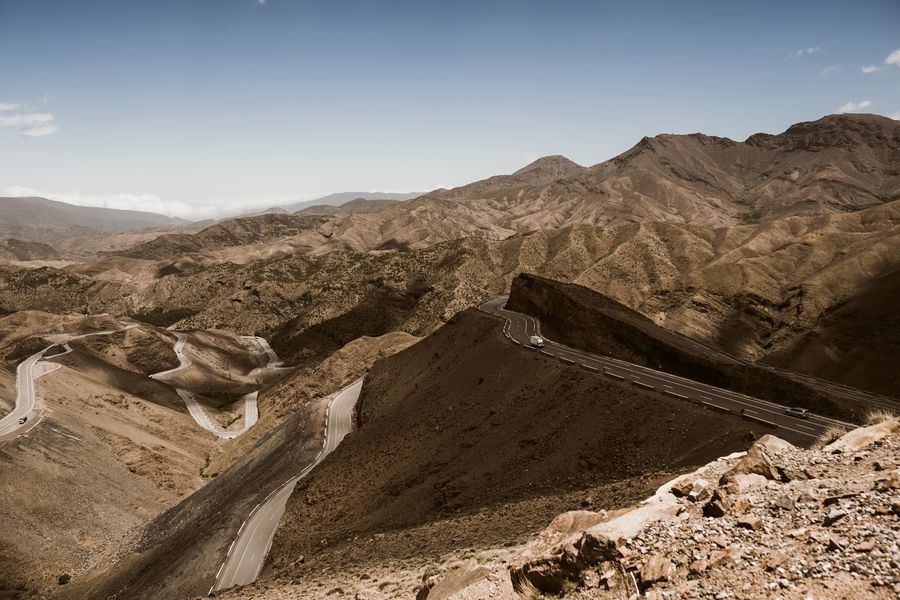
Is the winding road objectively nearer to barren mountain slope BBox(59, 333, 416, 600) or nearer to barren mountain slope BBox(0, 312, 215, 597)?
barren mountain slope BBox(0, 312, 215, 597)

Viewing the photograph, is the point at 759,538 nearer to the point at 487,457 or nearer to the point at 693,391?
the point at 487,457

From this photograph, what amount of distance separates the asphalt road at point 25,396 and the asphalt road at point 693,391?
177 feet

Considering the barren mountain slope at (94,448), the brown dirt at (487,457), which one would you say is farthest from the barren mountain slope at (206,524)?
the brown dirt at (487,457)

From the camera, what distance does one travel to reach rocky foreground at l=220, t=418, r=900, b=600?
8.17 m

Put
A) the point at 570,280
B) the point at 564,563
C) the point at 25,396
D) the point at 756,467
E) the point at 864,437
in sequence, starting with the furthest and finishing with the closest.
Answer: the point at 570,280 → the point at 25,396 → the point at 864,437 → the point at 756,467 → the point at 564,563

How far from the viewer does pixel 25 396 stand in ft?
200

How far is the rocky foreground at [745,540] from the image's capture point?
8.17m

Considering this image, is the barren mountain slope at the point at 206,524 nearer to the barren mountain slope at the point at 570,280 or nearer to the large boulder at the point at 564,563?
the large boulder at the point at 564,563

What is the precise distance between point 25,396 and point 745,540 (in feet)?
258

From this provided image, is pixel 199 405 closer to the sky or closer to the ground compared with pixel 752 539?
closer to the ground

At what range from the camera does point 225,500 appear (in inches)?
1737

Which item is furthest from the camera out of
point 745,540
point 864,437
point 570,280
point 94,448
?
point 570,280

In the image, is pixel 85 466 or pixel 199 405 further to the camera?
pixel 199 405

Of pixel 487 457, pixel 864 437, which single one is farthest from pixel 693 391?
pixel 864 437
